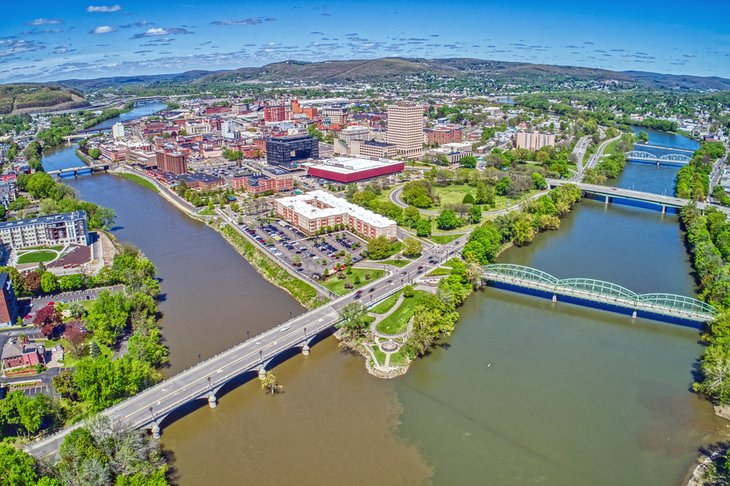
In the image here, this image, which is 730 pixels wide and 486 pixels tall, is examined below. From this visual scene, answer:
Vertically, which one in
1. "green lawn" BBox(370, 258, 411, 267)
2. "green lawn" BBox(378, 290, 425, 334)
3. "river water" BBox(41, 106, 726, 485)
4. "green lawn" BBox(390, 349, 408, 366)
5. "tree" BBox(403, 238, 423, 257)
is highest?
"tree" BBox(403, 238, 423, 257)

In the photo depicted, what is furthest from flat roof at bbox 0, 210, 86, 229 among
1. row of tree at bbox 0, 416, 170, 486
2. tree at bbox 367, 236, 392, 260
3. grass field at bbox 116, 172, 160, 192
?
row of tree at bbox 0, 416, 170, 486

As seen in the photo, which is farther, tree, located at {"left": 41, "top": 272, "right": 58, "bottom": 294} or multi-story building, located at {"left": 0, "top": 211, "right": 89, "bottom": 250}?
multi-story building, located at {"left": 0, "top": 211, "right": 89, "bottom": 250}

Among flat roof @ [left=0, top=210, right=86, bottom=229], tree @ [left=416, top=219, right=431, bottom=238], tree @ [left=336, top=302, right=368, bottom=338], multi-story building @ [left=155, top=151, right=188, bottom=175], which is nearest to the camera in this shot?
tree @ [left=336, top=302, right=368, bottom=338]

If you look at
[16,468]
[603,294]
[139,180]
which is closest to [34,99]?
[139,180]

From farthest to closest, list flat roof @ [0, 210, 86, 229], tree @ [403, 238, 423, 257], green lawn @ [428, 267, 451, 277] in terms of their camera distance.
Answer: flat roof @ [0, 210, 86, 229] → tree @ [403, 238, 423, 257] → green lawn @ [428, 267, 451, 277]

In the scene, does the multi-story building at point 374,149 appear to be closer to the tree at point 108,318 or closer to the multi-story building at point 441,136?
the multi-story building at point 441,136

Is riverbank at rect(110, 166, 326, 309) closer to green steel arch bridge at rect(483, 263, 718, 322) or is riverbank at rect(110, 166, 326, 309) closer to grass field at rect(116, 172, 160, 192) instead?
grass field at rect(116, 172, 160, 192)

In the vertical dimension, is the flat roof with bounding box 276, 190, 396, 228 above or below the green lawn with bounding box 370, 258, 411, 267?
above

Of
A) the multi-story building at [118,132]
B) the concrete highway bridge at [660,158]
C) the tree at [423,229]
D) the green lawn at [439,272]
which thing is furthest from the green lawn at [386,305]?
the multi-story building at [118,132]
